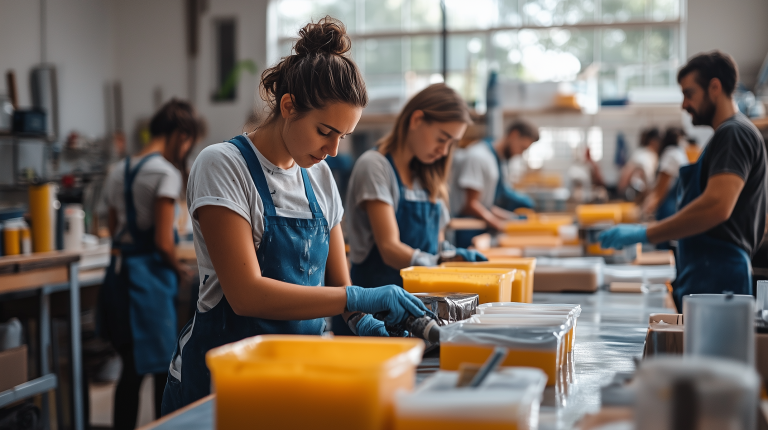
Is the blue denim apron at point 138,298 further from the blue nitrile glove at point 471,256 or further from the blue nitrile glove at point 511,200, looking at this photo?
the blue nitrile glove at point 511,200

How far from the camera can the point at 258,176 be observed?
1.46 m

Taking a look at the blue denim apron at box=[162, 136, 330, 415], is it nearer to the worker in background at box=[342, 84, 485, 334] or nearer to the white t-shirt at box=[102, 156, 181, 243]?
the worker in background at box=[342, 84, 485, 334]

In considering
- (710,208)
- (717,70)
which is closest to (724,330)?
(710,208)

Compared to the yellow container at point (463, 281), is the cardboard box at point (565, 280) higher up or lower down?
lower down

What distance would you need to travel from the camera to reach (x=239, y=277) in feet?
4.40

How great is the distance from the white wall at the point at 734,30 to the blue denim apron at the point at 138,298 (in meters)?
6.68

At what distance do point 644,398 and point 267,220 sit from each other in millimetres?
922

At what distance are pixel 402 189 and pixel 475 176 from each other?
2293 mm

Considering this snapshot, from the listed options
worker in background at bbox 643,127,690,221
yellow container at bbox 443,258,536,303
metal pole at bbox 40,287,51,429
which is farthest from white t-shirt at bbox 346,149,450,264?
worker in background at bbox 643,127,690,221

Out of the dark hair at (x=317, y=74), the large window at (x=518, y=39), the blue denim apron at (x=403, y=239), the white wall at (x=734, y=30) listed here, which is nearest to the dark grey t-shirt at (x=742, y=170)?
the blue denim apron at (x=403, y=239)

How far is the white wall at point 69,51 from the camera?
6.93 m

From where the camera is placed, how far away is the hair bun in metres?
1.53

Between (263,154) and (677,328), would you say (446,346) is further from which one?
(263,154)

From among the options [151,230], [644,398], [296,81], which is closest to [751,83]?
[151,230]
